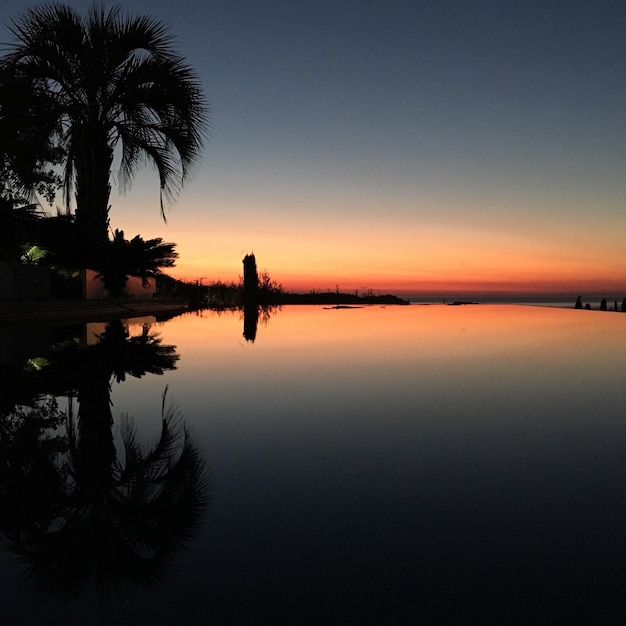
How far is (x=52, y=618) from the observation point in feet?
4.70

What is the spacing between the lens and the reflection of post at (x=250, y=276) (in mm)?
27391

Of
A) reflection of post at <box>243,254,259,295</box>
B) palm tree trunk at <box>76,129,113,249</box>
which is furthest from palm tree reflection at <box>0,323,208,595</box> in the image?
reflection of post at <box>243,254,259,295</box>

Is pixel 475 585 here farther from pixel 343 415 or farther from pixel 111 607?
pixel 343 415

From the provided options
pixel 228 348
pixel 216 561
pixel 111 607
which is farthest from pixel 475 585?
pixel 228 348

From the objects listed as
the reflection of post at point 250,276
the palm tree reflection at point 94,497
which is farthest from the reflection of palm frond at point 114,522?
the reflection of post at point 250,276

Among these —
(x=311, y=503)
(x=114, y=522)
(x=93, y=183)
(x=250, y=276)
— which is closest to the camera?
(x=114, y=522)

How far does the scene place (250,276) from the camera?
92.0 ft

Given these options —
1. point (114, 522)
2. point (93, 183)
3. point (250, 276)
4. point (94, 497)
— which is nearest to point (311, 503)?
point (114, 522)

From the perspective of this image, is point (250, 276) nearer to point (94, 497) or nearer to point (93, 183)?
point (93, 183)

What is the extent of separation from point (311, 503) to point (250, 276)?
2613 centimetres

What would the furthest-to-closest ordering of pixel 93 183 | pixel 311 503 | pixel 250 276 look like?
pixel 250 276 → pixel 93 183 → pixel 311 503

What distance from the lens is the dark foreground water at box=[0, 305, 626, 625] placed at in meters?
1.50

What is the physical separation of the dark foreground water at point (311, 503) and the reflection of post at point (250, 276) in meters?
22.5

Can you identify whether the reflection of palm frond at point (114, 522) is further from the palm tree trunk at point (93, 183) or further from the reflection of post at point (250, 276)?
the reflection of post at point (250, 276)
